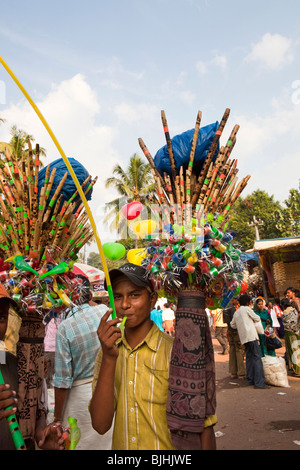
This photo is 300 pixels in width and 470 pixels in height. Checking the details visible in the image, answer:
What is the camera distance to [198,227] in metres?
1.78

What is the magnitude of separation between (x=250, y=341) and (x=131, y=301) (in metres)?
5.95

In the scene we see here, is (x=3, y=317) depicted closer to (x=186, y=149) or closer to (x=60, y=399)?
(x=60, y=399)

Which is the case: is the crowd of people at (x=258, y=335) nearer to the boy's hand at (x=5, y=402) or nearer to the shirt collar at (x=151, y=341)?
the shirt collar at (x=151, y=341)

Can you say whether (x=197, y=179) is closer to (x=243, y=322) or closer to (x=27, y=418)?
(x=27, y=418)

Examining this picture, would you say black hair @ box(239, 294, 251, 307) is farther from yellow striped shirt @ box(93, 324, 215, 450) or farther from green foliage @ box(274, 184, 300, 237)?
green foliage @ box(274, 184, 300, 237)

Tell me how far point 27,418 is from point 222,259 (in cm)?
152

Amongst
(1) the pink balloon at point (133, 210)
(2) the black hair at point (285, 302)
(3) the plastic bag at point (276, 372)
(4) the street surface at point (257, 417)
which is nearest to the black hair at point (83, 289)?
(1) the pink balloon at point (133, 210)

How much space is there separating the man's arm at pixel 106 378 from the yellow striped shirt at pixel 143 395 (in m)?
0.10

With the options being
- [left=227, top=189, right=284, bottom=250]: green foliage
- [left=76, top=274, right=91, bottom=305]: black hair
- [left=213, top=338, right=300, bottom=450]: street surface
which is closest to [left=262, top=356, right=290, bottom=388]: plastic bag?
[left=213, top=338, right=300, bottom=450]: street surface

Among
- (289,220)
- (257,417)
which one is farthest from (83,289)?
(289,220)

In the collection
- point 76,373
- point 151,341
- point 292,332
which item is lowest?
point 292,332

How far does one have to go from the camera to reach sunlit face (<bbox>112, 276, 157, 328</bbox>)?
1.83 meters
